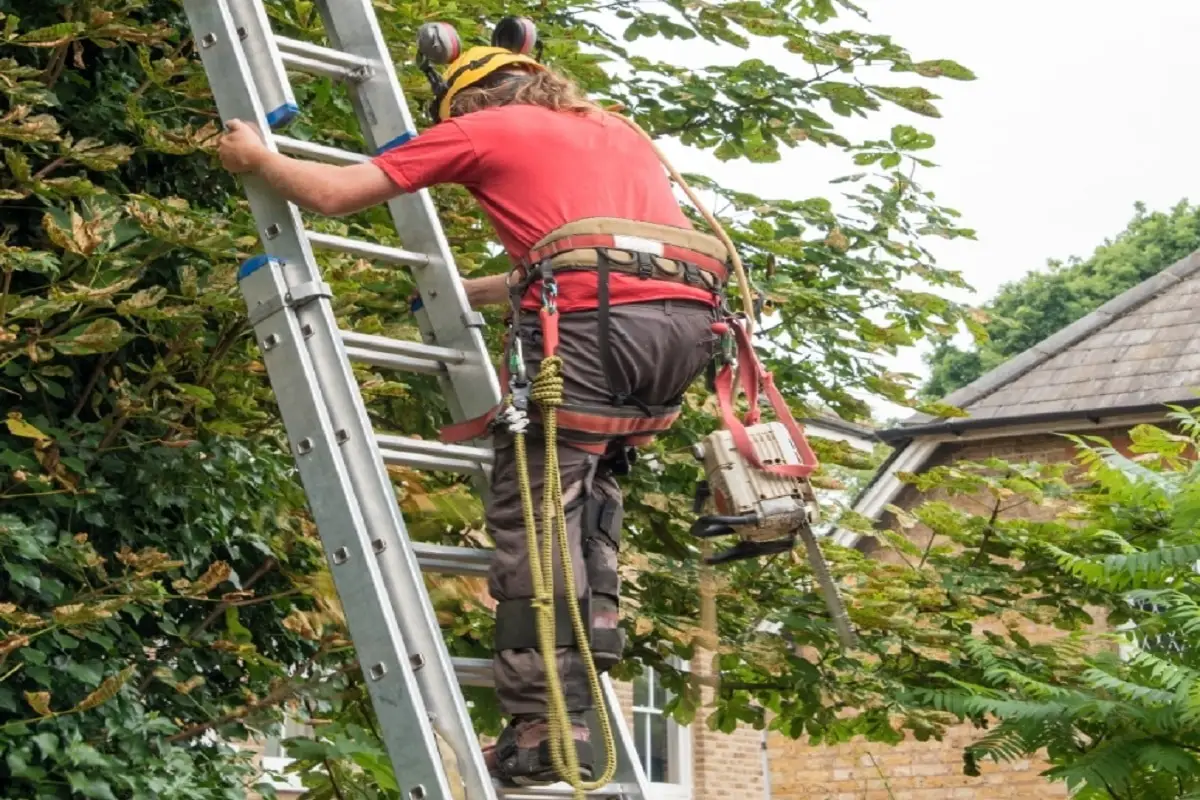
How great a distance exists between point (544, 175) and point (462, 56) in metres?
0.52

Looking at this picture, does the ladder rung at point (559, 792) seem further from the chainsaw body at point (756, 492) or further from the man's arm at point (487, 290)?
the man's arm at point (487, 290)

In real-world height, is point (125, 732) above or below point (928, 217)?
below

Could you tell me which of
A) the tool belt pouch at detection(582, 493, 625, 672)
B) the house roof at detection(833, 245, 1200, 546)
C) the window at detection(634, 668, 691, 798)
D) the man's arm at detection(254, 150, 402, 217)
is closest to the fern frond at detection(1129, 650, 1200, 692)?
the tool belt pouch at detection(582, 493, 625, 672)

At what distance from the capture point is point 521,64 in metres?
4.41

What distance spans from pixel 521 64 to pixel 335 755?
6.62ft

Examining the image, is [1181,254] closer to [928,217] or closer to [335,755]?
[928,217]

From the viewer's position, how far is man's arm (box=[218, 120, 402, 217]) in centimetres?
403

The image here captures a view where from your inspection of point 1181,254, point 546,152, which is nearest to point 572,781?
point 546,152

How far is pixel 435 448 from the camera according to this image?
4.43 m

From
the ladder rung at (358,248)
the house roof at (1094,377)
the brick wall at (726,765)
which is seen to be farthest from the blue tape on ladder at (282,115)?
the brick wall at (726,765)

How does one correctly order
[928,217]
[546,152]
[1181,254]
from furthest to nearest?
[1181,254] → [928,217] → [546,152]

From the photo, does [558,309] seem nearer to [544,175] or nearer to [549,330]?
[549,330]

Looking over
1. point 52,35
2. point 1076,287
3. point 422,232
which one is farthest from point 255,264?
point 1076,287

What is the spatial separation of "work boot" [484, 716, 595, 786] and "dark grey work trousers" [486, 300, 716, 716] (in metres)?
0.04
